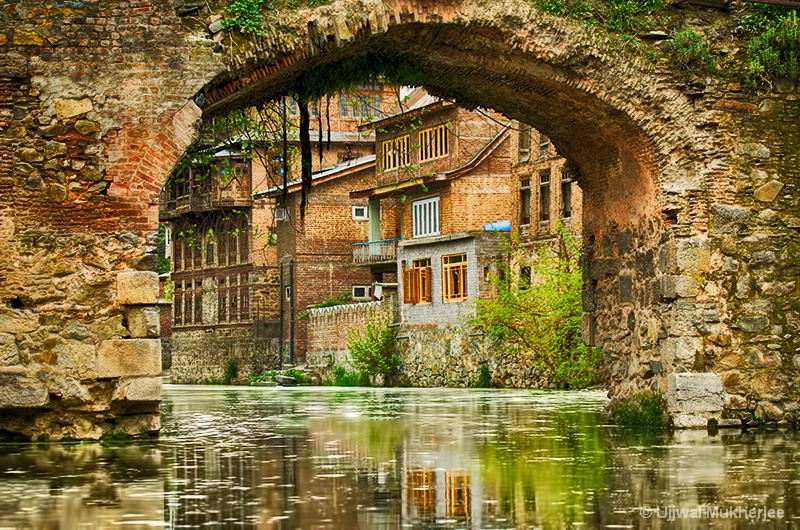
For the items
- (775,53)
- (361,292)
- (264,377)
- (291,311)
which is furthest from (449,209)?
(775,53)

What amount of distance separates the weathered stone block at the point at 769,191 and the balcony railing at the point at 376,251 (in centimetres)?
4107

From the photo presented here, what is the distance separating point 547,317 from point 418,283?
11723mm

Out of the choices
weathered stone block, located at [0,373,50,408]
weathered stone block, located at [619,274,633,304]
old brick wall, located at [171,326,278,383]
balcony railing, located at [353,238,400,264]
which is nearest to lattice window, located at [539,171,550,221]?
balcony railing, located at [353,238,400,264]

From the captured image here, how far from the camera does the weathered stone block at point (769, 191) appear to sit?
1462 cm

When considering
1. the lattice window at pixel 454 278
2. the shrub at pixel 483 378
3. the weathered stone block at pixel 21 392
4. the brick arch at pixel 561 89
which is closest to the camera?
the weathered stone block at pixel 21 392

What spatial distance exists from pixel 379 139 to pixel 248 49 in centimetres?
4081

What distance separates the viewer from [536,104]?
1573cm

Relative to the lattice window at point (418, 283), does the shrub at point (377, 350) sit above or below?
below

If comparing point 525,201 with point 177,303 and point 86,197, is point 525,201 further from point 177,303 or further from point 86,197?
point 86,197

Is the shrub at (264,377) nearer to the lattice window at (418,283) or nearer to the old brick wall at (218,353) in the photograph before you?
the old brick wall at (218,353)

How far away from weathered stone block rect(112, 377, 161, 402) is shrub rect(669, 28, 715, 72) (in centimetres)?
654

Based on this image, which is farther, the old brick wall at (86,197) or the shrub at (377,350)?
the shrub at (377,350)

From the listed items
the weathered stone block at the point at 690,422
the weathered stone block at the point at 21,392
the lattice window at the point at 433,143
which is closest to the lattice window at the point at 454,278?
the lattice window at the point at 433,143

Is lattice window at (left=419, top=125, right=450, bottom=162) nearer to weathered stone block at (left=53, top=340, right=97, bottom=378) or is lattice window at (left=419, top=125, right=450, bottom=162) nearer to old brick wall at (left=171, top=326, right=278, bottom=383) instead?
old brick wall at (left=171, top=326, right=278, bottom=383)
